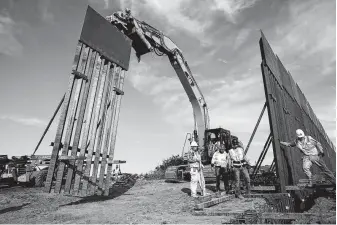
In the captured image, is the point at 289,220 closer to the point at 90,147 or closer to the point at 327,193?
the point at 327,193

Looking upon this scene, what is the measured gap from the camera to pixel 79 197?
6.07 m

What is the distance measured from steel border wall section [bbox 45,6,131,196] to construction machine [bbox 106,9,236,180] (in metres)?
2.67

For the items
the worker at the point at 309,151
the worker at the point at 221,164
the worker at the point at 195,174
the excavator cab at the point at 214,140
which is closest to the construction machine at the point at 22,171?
the worker at the point at 195,174

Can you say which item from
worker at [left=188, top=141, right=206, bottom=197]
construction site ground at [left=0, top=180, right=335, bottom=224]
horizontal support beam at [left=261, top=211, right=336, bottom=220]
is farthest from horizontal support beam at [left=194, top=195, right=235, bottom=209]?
horizontal support beam at [left=261, top=211, right=336, bottom=220]

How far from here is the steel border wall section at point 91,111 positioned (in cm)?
595

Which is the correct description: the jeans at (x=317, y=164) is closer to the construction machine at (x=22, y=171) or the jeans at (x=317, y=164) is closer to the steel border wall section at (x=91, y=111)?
the steel border wall section at (x=91, y=111)

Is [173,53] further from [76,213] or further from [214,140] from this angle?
[76,213]

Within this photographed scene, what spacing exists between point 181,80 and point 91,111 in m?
7.02

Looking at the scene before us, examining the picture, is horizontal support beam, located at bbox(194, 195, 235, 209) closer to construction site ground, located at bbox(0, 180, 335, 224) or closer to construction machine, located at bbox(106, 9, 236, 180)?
construction site ground, located at bbox(0, 180, 335, 224)

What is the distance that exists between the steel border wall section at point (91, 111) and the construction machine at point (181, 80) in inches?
105

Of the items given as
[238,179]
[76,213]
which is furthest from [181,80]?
[76,213]

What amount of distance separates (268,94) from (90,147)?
16.9 ft

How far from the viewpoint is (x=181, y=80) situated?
41.9 ft

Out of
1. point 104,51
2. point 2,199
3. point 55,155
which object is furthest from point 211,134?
point 2,199
